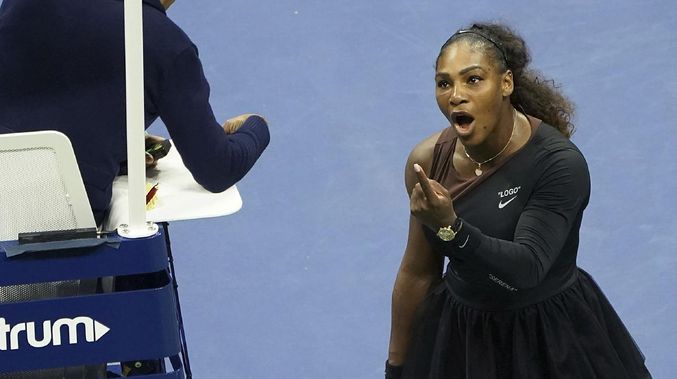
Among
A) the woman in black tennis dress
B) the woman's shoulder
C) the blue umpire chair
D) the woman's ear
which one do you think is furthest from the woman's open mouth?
the blue umpire chair

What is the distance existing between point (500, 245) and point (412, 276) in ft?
1.84

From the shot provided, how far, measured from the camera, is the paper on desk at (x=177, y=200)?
316cm

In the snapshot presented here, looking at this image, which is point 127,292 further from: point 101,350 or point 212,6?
point 212,6

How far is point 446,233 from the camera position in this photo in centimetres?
315

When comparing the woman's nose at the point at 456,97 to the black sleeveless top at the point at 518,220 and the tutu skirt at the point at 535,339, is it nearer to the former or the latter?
the black sleeveless top at the point at 518,220

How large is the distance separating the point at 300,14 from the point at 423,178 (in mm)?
4316

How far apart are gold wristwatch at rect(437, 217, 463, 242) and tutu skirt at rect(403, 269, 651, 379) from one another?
53 cm

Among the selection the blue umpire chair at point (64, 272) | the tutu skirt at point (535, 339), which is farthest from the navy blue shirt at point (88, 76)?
the tutu skirt at point (535, 339)

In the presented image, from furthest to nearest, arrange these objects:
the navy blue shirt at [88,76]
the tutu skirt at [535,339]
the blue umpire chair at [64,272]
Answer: the tutu skirt at [535,339], the navy blue shirt at [88,76], the blue umpire chair at [64,272]

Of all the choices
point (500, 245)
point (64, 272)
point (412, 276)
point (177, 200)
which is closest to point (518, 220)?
point (500, 245)

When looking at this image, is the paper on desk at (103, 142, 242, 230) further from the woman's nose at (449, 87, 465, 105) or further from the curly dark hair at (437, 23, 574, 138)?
the curly dark hair at (437, 23, 574, 138)

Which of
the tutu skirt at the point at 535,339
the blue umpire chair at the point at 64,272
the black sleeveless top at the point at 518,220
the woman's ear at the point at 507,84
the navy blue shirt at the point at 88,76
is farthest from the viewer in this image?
the tutu skirt at the point at 535,339

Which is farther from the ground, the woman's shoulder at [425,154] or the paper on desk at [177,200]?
the woman's shoulder at [425,154]

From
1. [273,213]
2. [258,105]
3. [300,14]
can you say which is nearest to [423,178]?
[273,213]
